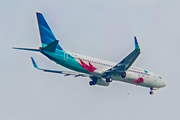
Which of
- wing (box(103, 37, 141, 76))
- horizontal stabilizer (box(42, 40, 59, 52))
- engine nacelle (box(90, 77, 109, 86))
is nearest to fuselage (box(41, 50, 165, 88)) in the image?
horizontal stabilizer (box(42, 40, 59, 52))

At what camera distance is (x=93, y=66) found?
171 feet

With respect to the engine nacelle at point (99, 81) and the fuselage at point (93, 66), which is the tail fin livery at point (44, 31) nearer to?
the fuselage at point (93, 66)

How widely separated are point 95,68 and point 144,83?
29.0 feet

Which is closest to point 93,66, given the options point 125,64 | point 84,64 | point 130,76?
point 84,64

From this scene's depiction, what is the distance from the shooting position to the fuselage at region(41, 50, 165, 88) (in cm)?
4981

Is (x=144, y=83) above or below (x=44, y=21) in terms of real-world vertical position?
below

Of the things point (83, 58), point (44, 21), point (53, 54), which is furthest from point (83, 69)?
point (44, 21)

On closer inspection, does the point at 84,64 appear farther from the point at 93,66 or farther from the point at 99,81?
the point at 99,81

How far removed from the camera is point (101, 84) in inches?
2264

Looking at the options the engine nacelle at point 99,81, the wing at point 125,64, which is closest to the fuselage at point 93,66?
the wing at point 125,64

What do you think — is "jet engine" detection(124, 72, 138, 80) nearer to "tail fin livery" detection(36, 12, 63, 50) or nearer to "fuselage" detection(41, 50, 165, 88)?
"fuselage" detection(41, 50, 165, 88)

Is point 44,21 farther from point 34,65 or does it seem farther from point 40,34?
point 34,65

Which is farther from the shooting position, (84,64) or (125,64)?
(84,64)

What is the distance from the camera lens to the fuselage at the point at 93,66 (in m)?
49.8
